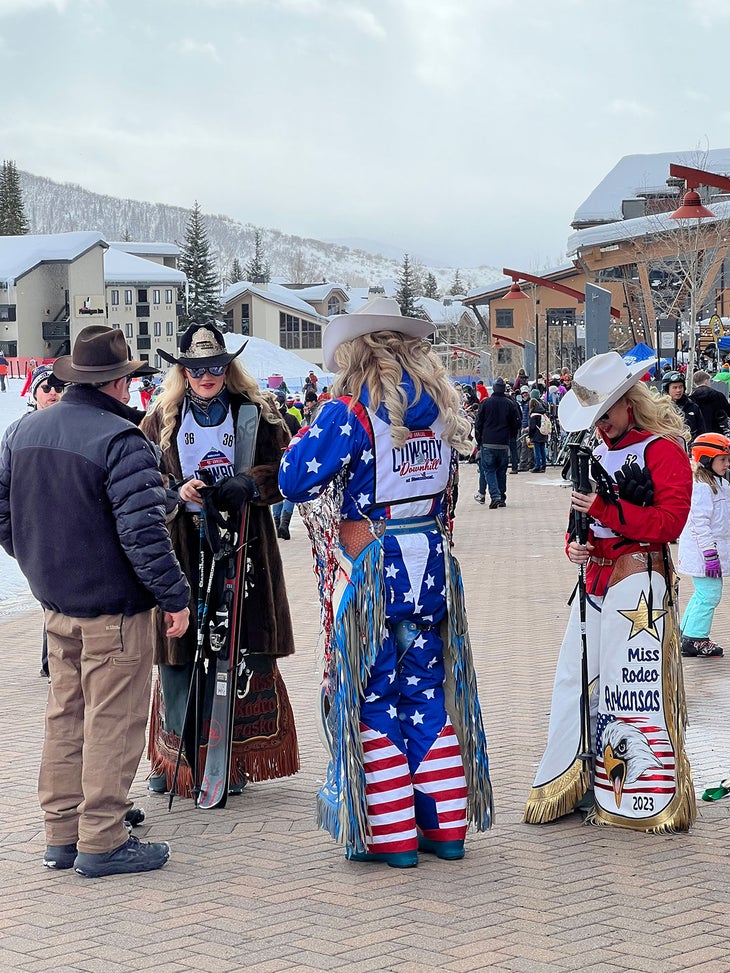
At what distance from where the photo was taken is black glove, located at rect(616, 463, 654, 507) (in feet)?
16.6

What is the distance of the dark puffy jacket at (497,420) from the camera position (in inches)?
821

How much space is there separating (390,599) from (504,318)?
2973 inches

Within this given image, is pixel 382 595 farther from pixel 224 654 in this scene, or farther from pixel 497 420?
pixel 497 420

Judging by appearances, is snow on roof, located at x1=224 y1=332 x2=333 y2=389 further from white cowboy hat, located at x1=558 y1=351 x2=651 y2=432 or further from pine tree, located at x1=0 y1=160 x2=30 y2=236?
white cowboy hat, located at x1=558 y1=351 x2=651 y2=432

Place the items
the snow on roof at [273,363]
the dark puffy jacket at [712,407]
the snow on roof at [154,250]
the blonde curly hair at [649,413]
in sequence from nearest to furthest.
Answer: the blonde curly hair at [649,413] → the dark puffy jacket at [712,407] → the snow on roof at [273,363] → the snow on roof at [154,250]

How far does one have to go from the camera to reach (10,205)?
117 metres

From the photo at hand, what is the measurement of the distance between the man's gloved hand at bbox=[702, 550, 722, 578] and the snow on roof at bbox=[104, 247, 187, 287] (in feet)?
286

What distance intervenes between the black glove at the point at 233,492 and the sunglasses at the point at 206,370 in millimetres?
481

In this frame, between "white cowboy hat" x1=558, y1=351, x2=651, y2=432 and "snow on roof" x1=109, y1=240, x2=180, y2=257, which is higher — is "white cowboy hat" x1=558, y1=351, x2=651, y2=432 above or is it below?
below

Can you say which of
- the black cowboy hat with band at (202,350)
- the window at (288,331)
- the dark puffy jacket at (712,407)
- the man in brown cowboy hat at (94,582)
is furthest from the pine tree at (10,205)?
the man in brown cowboy hat at (94,582)

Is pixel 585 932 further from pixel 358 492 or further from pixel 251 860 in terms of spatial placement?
pixel 358 492

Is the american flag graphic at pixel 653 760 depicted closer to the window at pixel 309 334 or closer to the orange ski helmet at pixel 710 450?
the orange ski helmet at pixel 710 450

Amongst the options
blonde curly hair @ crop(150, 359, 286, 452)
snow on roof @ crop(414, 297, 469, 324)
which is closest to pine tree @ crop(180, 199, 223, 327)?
snow on roof @ crop(414, 297, 469, 324)

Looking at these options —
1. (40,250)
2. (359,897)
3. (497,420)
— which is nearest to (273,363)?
(40,250)
